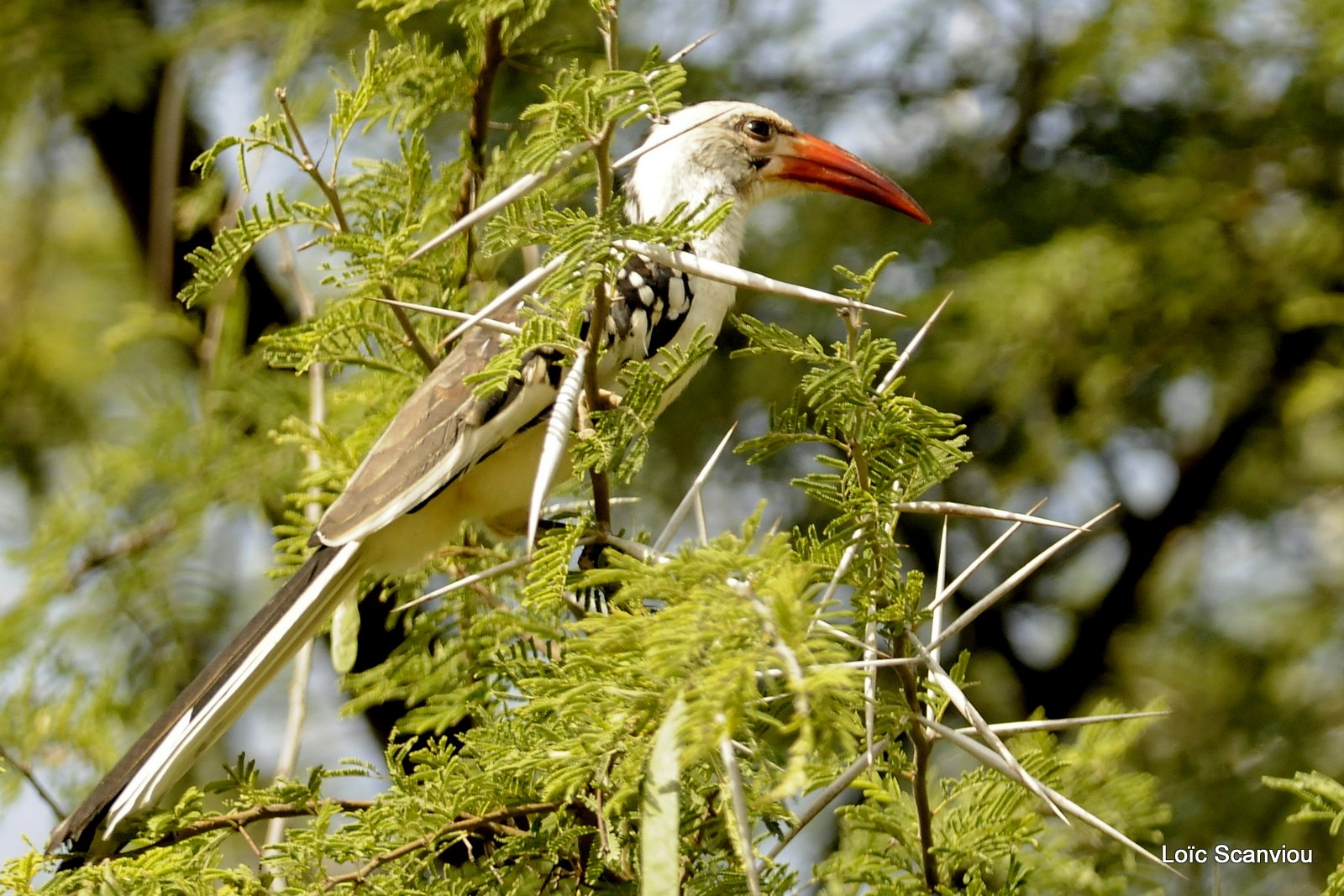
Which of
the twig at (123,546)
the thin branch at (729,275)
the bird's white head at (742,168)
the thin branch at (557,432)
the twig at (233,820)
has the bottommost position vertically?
the twig at (123,546)

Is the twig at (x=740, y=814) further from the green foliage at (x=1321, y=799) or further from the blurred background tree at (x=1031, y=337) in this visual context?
the blurred background tree at (x=1031, y=337)

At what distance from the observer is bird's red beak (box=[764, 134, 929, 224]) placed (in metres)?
2.97

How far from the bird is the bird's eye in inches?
9.6

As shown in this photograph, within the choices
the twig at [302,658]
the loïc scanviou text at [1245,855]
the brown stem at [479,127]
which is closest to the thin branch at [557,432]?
the twig at [302,658]

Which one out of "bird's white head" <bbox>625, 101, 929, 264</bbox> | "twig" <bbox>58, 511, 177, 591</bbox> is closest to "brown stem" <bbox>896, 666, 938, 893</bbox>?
"bird's white head" <bbox>625, 101, 929, 264</bbox>

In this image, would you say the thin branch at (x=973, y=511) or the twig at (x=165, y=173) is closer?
the thin branch at (x=973, y=511)

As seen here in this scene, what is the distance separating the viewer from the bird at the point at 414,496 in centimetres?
195

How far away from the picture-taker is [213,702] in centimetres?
203

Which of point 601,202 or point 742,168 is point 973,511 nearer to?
point 601,202

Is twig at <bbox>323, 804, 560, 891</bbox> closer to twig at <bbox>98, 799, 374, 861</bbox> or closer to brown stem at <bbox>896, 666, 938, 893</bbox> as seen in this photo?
twig at <bbox>98, 799, 374, 861</bbox>

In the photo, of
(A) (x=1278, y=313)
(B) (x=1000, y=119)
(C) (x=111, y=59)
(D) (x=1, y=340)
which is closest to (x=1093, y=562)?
(A) (x=1278, y=313)

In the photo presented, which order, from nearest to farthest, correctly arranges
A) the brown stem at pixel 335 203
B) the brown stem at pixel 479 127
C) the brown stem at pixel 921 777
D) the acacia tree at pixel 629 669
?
the acacia tree at pixel 629 669 → the brown stem at pixel 921 777 → the brown stem at pixel 335 203 → the brown stem at pixel 479 127

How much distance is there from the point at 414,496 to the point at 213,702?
17.2 inches

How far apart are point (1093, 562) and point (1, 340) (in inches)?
176
